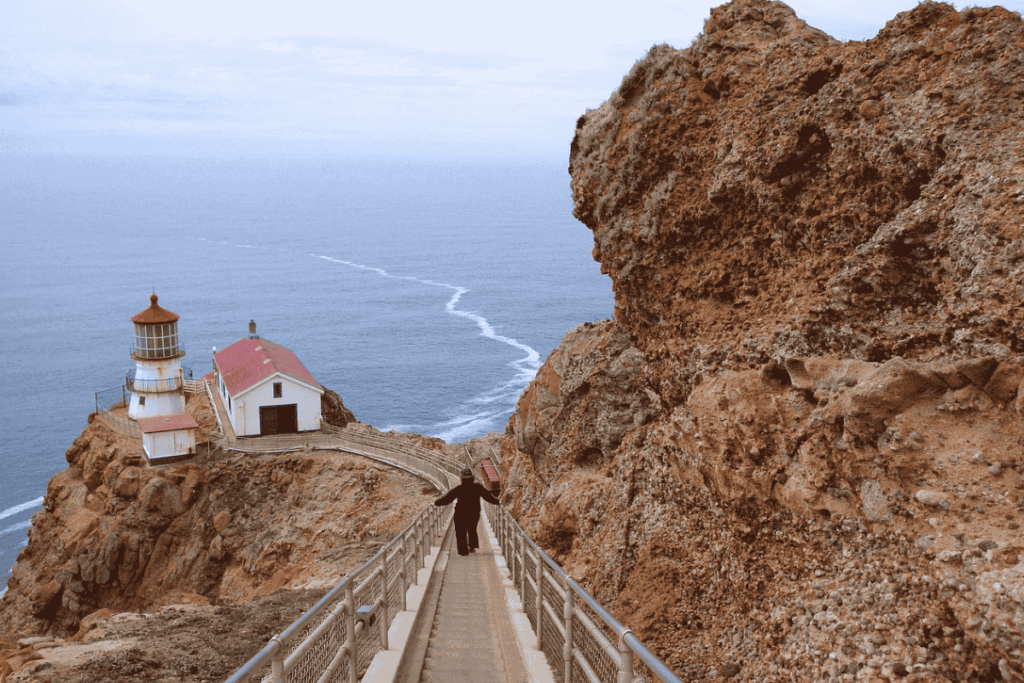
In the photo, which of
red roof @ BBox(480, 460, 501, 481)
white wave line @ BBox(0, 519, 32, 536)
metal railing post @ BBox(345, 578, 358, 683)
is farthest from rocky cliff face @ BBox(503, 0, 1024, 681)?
white wave line @ BBox(0, 519, 32, 536)

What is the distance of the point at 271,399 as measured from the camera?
3969 centimetres

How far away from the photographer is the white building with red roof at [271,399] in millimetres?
39375

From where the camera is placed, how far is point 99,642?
528 inches

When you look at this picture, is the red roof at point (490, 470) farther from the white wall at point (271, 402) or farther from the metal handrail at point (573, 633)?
the metal handrail at point (573, 633)

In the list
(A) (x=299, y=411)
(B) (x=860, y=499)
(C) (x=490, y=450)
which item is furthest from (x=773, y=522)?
(A) (x=299, y=411)

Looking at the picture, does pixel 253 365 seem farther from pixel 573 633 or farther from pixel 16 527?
pixel 573 633

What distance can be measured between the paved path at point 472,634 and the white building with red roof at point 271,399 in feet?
91.5

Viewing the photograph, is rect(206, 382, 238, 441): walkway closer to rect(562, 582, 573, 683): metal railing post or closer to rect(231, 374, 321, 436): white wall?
rect(231, 374, 321, 436): white wall

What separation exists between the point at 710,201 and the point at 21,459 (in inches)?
2596

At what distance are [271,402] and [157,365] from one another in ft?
19.6

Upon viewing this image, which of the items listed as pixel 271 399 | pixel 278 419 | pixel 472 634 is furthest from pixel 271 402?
pixel 472 634

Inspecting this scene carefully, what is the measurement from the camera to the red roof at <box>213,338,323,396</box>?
39719mm

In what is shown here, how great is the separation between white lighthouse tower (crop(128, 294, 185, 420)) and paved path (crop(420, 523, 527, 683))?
30.2m

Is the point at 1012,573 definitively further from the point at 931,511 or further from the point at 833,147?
the point at 833,147
